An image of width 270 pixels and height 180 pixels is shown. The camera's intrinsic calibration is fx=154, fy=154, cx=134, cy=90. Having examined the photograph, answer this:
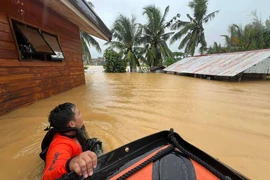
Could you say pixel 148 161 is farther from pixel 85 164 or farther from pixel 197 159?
pixel 85 164

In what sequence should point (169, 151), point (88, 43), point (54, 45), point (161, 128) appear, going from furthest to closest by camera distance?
point (88, 43)
point (54, 45)
point (161, 128)
point (169, 151)

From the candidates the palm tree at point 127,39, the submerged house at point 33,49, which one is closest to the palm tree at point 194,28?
the palm tree at point 127,39

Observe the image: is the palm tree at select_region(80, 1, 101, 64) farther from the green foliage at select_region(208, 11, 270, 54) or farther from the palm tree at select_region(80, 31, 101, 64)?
the green foliage at select_region(208, 11, 270, 54)

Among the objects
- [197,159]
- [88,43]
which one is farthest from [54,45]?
[88,43]

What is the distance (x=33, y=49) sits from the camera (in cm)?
359

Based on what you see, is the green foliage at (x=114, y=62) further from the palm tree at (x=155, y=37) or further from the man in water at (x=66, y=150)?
the man in water at (x=66, y=150)

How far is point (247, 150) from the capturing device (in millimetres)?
1861

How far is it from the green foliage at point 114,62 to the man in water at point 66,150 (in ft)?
49.9

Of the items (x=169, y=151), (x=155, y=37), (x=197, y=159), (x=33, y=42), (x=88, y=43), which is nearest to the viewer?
(x=197, y=159)

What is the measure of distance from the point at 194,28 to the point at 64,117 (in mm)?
18906

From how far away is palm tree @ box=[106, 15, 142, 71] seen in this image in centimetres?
1617

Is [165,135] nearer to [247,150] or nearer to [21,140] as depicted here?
[247,150]

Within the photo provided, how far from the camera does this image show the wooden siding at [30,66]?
9.91 feet

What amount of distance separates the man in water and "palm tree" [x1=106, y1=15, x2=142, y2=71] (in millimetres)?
15345
